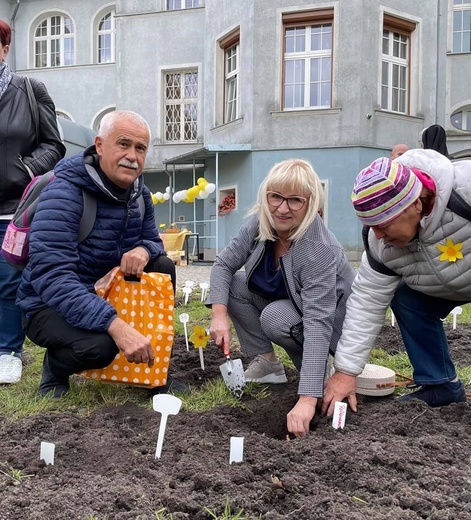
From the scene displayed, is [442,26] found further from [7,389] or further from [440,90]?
[7,389]

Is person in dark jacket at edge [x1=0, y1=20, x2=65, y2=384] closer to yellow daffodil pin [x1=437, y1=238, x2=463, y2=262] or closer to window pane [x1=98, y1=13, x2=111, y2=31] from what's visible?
yellow daffodil pin [x1=437, y1=238, x2=463, y2=262]

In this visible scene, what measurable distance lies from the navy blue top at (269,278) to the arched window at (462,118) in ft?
45.0

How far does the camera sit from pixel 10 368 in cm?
309

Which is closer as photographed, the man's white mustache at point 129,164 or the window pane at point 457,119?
the man's white mustache at point 129,164

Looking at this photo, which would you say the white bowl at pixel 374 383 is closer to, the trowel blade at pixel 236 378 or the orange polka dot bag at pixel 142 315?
the trowel blade at pixel 236 378

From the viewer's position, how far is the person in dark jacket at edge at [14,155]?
310 cm

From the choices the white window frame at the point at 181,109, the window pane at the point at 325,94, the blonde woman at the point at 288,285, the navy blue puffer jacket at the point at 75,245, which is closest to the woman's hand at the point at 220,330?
the blonde woman at the point at 288,285

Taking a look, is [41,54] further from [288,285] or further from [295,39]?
[288,285]

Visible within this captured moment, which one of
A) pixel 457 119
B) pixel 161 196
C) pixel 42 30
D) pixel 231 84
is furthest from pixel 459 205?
pixel 42 30

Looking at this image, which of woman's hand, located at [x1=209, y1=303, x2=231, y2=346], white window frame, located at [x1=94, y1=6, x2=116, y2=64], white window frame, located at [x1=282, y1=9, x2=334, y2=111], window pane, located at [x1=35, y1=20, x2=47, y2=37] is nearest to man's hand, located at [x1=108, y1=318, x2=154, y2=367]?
woman's hand, located at [x1=209, y1=303, x2=231, y2=346]

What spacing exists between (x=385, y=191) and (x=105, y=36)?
18.3m

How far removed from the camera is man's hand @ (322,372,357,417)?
2.34 m

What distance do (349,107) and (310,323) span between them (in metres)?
10.6

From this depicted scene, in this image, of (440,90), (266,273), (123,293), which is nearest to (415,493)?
(266,273)
